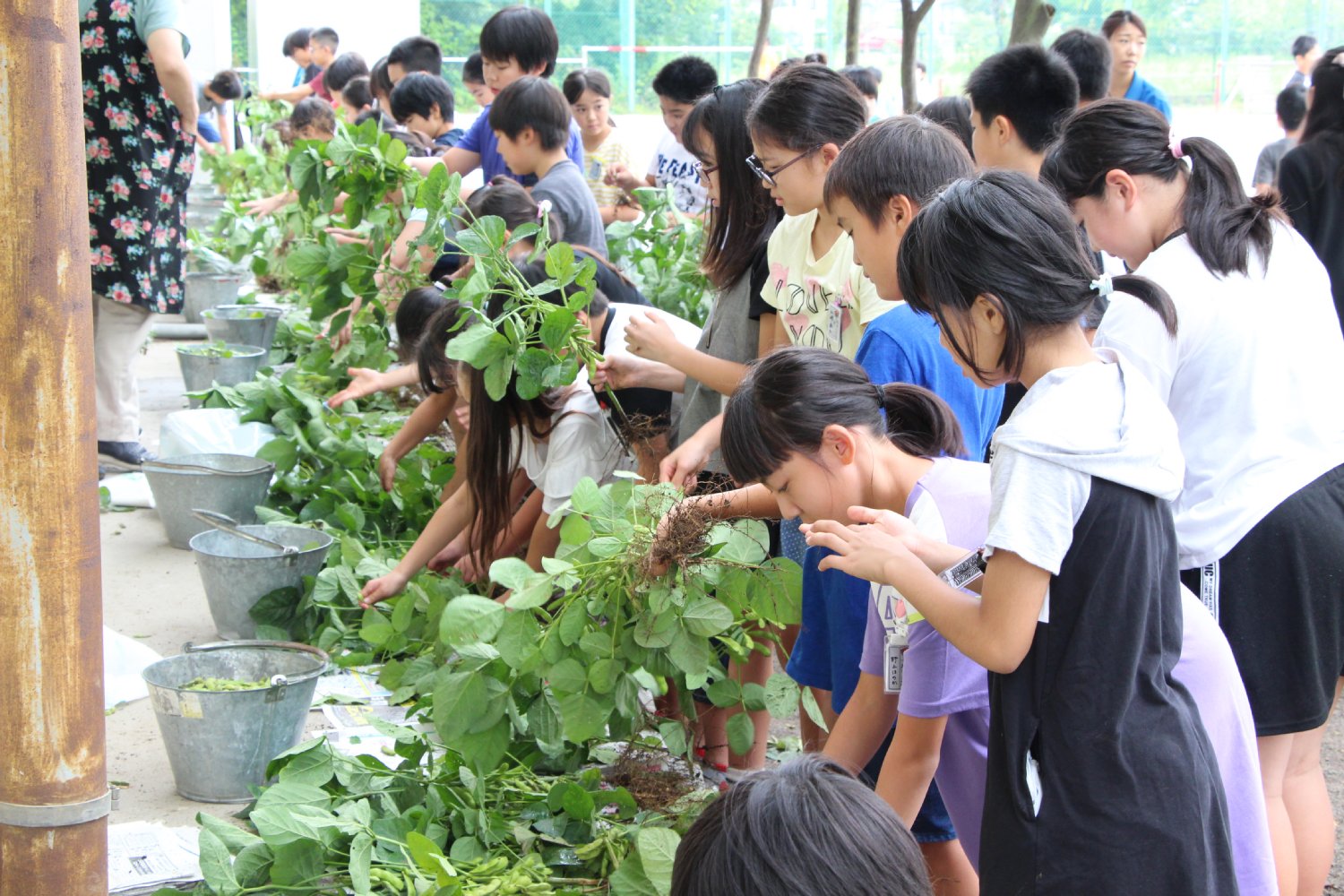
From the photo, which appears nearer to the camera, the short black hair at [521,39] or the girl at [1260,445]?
the girl at [1260,445]

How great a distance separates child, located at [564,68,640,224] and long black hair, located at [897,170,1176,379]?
4410 mm

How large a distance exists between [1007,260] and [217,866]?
153 centimetres

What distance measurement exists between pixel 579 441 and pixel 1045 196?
1617mm

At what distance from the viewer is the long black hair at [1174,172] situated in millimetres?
2072

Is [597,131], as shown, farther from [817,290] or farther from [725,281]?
[817,290]

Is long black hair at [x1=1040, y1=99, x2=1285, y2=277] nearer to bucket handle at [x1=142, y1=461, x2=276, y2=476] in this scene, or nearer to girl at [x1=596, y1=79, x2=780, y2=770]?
girl at [x1=596, y1=79, x2=780, y2=770]

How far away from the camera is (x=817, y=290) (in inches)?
98.8

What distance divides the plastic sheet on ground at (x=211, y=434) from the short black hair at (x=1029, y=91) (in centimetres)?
245

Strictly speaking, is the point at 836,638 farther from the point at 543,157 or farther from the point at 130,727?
the point at 543,157

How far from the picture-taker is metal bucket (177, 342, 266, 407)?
5.20 metres

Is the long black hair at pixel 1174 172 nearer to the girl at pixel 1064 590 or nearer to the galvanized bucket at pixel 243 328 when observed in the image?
the girl at pixel 1064 590

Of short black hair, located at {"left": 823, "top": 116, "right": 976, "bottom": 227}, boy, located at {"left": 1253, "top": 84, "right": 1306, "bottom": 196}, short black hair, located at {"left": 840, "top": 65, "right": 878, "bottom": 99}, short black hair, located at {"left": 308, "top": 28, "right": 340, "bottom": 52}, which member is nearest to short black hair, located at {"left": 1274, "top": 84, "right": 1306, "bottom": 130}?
boy, located at {"left": 1253, "top": 84, "right": 1306, "bottom": 196}

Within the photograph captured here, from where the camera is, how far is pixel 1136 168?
2158mm

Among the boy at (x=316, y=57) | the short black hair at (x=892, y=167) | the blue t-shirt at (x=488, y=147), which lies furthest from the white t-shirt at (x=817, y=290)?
the boy at (x=316, y=57)
